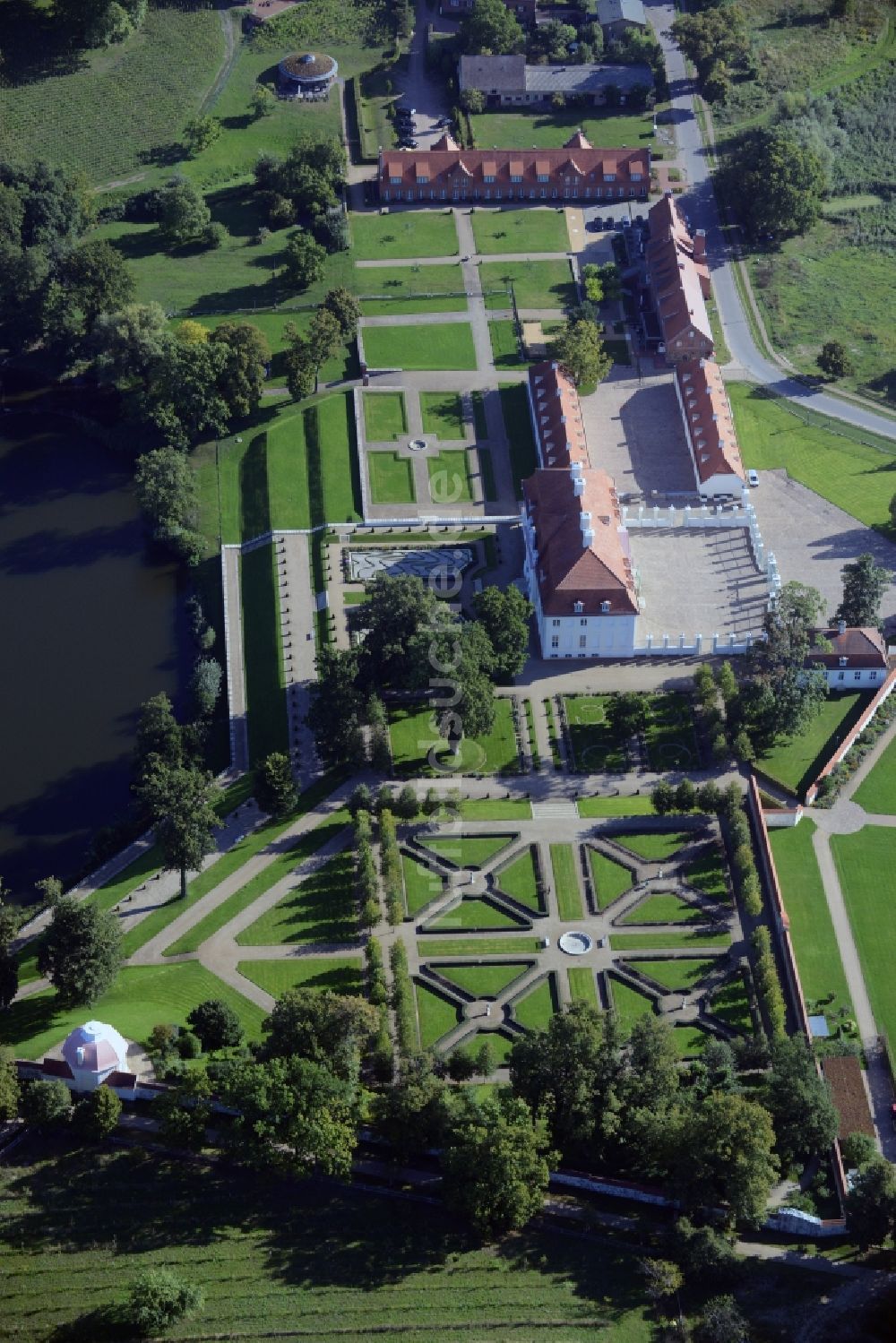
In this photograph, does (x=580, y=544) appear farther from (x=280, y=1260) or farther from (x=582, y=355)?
(x=280, y=1260)

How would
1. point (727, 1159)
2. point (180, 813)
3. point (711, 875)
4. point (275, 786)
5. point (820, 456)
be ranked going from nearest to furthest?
point (727, 1159), point (180, 813), point (711, 875), point (275, 786), point (820, 456)

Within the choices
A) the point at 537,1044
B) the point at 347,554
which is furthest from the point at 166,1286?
the point at 347,554

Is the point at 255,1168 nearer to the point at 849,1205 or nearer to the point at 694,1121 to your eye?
the point at 694,1121

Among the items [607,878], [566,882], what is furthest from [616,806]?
[566,882]

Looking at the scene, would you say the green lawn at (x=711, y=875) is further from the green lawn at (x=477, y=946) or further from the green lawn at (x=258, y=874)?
the green lawn at (x=258, y=874)

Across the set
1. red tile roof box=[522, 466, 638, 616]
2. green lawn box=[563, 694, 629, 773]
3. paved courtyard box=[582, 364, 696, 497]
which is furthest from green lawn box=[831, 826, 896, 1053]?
paved courtyard box=[582, 364, 696, 497]

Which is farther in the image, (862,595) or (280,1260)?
(862,595)

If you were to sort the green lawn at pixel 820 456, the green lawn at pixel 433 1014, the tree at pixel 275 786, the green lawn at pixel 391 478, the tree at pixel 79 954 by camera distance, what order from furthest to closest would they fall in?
the green lawn at pixel 391 478, the green lawn at pixel 820 456, the tree at pixel 275 786, the green lawn at pixel 433 1014, the tree at pixel 79 954

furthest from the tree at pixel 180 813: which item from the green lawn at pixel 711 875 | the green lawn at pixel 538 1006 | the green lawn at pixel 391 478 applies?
the green lawn at pixel 391 478
